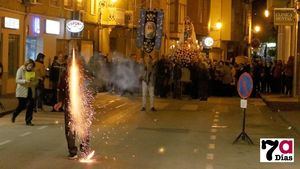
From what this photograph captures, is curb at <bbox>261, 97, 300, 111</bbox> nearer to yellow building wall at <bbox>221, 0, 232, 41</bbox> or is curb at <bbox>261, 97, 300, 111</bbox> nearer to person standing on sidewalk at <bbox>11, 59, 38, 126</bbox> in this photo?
person standing on sidewalk at <bbox>11, 59, 38, 126</bbox>

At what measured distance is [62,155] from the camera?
12164mm

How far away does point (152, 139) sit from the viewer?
1485cm

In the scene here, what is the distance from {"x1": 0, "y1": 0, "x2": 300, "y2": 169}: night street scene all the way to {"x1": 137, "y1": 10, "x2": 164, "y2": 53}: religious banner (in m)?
0.05

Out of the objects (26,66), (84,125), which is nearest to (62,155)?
(84,125)

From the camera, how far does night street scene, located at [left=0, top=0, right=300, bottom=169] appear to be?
12.0 metres

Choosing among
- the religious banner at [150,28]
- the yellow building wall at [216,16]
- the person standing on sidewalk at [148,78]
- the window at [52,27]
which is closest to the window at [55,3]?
the window at [52,27]

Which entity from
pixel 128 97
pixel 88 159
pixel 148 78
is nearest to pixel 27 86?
pixel 88 159

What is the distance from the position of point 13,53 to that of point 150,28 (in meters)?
6.82

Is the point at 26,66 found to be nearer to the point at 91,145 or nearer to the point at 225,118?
the point at 91,145

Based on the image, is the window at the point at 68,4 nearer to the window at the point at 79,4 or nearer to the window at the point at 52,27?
the window at the point at 79,4

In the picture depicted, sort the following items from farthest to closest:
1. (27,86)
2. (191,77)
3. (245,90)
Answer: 1. (191,77)
2. (27,86)
3. (245,90)

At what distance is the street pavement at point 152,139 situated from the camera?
11.6m

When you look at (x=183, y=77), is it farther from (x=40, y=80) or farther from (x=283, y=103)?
(x=40, y=80)

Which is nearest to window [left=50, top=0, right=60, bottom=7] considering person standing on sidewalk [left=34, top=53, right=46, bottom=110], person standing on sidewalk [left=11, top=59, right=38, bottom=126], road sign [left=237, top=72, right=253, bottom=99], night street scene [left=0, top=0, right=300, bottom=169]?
night street scene [left=0, top=0, right=300, bottom=169]
